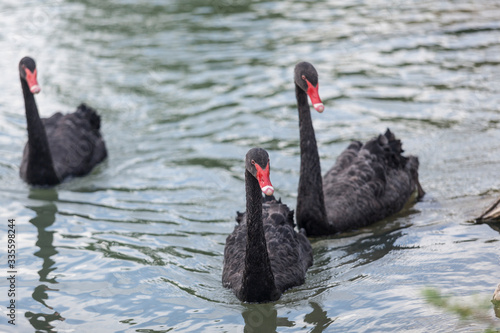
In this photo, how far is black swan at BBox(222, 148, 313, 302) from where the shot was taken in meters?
5.12

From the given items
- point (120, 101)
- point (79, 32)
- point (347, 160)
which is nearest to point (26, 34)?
point (79, 32)

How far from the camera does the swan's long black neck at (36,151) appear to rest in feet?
25.7

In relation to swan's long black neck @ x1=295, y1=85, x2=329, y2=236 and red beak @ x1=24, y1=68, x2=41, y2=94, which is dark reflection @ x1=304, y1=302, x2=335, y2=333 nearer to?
swan's long black neck @ x1=295, y1=85, x2=329, y2=236

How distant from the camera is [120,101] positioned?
10344mm

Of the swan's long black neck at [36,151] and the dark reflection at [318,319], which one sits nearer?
the dark reflection at [318,319]

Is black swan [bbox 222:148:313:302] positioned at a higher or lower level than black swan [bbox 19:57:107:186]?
lower

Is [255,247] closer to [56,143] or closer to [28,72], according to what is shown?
[28,72]

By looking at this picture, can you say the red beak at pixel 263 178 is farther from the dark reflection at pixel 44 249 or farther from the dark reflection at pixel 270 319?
the dark reflection at pixel 44 249

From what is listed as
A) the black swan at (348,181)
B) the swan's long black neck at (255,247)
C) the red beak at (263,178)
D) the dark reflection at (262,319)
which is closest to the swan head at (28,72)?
the black swan at (348,181)

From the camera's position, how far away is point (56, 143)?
8484mm

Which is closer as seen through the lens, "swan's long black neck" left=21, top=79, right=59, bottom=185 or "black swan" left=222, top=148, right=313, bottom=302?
"black swan" left=222, top=148, right=313, bottom=302

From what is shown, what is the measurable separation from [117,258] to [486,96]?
5376 mm

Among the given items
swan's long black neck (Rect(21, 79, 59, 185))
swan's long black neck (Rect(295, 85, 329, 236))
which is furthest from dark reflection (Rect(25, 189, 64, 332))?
swan's long black neck (Rect(295, 85, 329, 236))

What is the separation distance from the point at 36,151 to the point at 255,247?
3.66 metres
